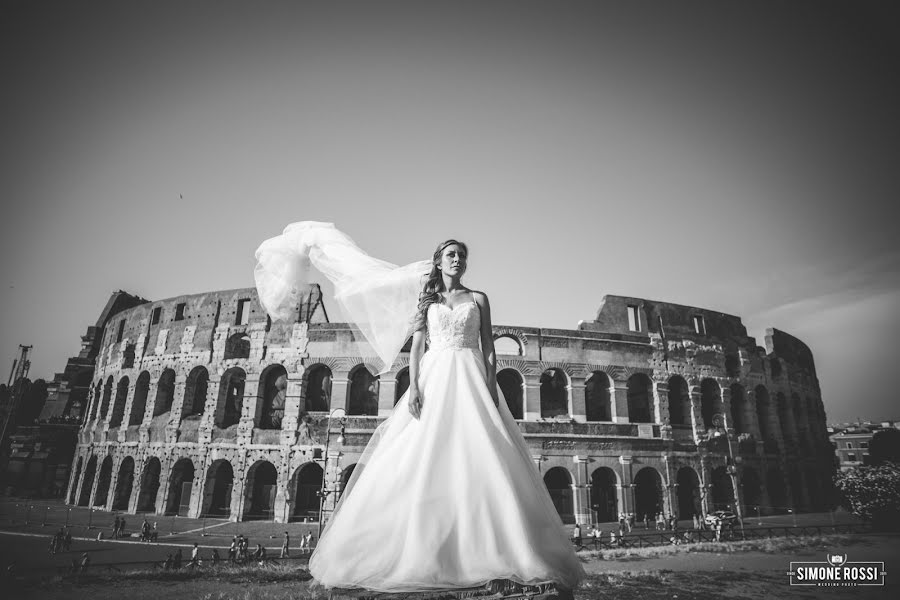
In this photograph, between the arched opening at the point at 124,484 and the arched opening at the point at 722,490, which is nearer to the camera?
the arched opening at the point at 722,490

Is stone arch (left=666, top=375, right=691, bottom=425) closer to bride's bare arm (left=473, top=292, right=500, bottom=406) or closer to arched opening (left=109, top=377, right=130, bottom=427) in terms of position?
bride's bare arm (left=473, top=292, right=500, bottom=406)

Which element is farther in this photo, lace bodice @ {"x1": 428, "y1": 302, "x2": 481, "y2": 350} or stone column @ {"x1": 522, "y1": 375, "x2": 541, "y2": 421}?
stone column @ {"x1": 522, "y1": 375, "x2": 541, "y2": 421}

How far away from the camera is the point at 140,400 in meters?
21.1

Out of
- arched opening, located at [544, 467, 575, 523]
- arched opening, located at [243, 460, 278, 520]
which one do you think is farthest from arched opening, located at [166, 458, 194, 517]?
arched opening, located at [544, 467, 575, 523]

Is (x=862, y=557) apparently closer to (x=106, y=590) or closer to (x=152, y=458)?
(x=106, y=590)

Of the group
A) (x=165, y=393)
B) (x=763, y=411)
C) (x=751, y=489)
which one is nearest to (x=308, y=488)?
(x=165, y=393)

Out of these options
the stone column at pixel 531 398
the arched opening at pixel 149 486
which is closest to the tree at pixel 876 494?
the stone column at pixel 531 398

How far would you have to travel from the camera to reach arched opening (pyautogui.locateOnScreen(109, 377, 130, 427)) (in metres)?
21.3

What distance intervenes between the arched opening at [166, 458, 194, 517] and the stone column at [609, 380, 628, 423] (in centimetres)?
1815

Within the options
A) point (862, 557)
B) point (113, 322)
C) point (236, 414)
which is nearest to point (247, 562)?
point (236, 414)

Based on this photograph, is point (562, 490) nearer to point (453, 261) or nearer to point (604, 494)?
point (604, 494)

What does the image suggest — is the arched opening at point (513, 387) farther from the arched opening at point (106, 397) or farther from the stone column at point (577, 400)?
the arched opening at point (106, 397)

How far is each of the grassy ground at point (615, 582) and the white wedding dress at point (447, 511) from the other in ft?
17.5

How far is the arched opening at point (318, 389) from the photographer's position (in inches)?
717
